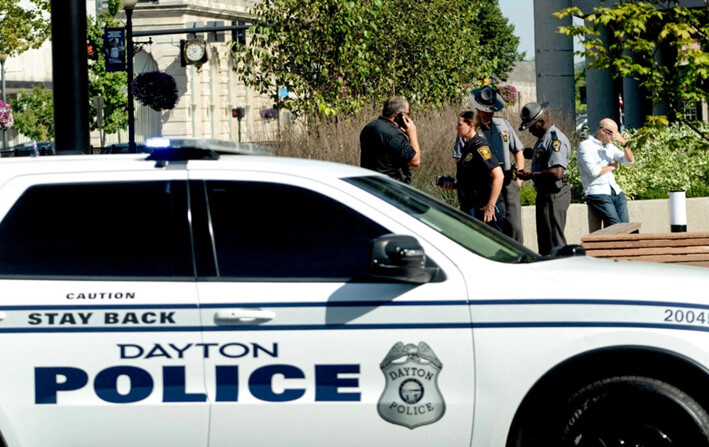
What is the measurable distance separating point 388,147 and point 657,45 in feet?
8.63

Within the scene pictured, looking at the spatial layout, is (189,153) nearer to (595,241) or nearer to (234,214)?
(234,214)

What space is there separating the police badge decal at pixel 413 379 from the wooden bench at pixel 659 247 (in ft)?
17.3

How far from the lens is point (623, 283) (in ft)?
16.4

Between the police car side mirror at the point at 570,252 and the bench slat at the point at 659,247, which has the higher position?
the police car side mirror at the point at 570,252

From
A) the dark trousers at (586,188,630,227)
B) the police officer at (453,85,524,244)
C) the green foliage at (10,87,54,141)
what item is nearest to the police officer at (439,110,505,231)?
the police officer at (453,85,524,244)

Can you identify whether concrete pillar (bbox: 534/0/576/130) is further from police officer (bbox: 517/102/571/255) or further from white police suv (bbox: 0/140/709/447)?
white police suv (bbox: 0/140/709/447)

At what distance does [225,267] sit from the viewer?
16.6 feet

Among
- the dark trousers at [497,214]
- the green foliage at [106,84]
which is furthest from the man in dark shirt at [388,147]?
the green foliage at [106,84]

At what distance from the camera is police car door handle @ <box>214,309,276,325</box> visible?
4.94 meters

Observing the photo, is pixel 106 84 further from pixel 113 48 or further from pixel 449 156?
pixel 449 156

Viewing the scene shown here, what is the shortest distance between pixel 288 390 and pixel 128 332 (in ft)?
2.26

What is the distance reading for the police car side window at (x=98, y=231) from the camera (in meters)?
5.10

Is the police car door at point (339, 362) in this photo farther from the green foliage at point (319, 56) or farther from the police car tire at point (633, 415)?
the green foliage at point (319, 56)

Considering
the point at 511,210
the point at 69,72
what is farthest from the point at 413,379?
the point at 511,210
